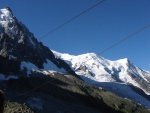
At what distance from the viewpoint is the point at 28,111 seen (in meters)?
144

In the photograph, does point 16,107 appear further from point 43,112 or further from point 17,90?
point 17,90

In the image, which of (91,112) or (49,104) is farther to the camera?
(91,112)

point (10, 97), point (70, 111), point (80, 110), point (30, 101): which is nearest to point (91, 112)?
point (80, 110)

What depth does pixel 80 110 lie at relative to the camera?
19438cm

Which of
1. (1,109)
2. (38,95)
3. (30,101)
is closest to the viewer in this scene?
(1,109)

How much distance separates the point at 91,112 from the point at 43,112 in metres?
43.5

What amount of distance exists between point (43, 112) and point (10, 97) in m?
17.9

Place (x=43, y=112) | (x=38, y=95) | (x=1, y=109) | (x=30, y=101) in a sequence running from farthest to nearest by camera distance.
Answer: (x=38, y=95), (x=30, y=101), (x=43, y=112), (x=1, y=109)

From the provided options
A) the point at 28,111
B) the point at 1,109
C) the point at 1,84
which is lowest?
the point at 1,109

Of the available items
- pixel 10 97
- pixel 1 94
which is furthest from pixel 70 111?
pixel 1 94

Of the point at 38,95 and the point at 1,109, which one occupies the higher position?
the point at 38,95

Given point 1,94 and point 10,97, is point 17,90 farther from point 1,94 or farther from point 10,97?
point 1,94

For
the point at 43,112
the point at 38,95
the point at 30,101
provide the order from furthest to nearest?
the point at 38,95 → the point at 30,101 → the point at 43,112

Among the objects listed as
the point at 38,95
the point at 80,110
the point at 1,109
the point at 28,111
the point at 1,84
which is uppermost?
the point at 1,84
